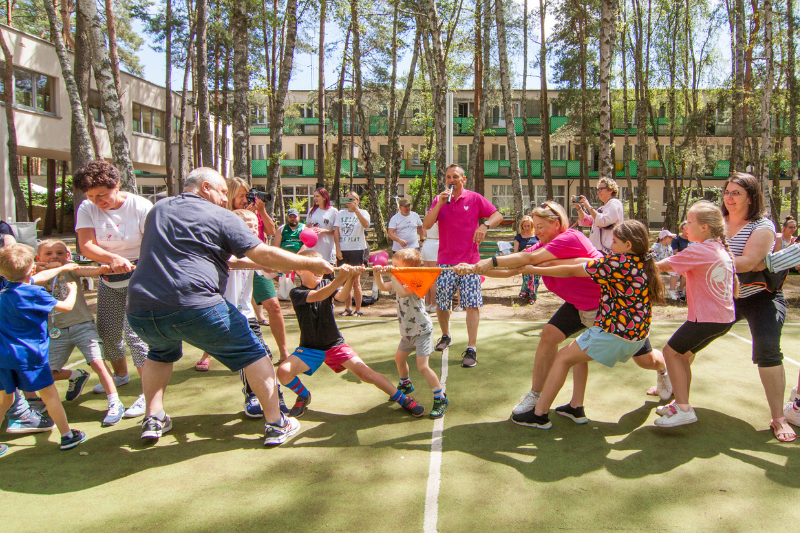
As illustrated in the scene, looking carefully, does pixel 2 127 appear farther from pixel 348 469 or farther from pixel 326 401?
pixel 348 469

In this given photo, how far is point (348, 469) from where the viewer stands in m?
3.41

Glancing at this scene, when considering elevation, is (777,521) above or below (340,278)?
below

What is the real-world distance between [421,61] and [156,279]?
24.7 meters

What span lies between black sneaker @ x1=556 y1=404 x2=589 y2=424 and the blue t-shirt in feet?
12.8

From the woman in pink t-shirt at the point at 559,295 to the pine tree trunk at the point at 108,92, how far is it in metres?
7.54

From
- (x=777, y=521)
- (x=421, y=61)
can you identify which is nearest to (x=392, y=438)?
(x=777, y=521)

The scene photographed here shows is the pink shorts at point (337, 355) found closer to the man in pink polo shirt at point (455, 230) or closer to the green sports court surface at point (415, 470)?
the green sports court surface at point (415, 470)

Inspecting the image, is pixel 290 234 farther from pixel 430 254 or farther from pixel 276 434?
pixel 276 434

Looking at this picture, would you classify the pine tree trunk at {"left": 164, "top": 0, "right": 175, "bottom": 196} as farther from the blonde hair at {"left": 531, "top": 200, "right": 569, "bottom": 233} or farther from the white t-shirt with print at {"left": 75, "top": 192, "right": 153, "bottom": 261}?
the blonde hair at {"left": 531, "top": 200, "right": 569, "bottom": 233}

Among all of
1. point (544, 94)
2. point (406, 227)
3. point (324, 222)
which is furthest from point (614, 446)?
point (544, 94)

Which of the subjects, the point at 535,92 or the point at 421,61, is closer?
the point at 421,61

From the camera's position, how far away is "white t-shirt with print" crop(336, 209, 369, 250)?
351 inches

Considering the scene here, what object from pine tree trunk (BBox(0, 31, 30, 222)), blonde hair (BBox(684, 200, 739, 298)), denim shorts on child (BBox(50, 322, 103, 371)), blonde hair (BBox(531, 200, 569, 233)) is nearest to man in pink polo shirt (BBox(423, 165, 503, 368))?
blonde hair (BBox(531, 200, 569, 233))

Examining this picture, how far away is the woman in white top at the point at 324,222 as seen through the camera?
838cm
